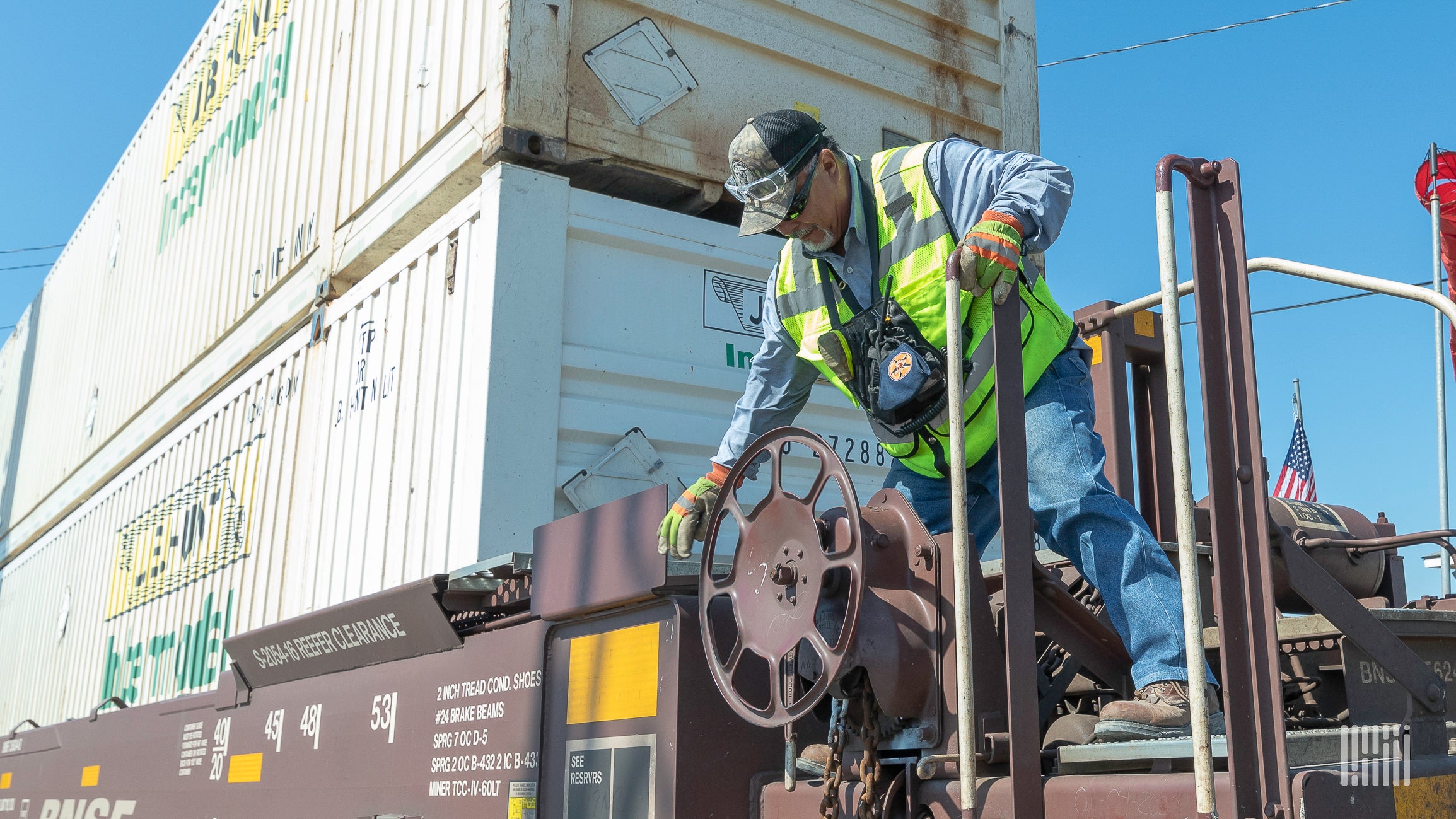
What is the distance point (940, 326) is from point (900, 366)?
0.10 m

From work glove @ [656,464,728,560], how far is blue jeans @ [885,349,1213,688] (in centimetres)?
54

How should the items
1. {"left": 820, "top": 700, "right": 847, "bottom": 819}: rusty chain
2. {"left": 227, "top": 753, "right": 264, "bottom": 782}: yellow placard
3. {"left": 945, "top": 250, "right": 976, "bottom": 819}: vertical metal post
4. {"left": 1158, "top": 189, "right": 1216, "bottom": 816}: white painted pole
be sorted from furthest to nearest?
{"left": 227, "top": 753, "right": 264, "bottom": 782}: yellow placard, {"left": 820, "top": 700, "right": 847, "bottom": 819}: rusty chain, {"left": 945, "top": 250, "right": 976, "bottom": 819}: vertical metal post, {"left": 1158, "top": 189, "right": 1216, "bottom": 816}: white painted pole

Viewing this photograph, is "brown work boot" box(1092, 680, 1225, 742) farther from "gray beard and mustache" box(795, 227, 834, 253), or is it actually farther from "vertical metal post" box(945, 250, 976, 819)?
"gray beard and mustache" box(795, 227, 834, 253)

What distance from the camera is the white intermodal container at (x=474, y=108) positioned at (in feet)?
13.8

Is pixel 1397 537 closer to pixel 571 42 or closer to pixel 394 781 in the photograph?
pixel 394 781

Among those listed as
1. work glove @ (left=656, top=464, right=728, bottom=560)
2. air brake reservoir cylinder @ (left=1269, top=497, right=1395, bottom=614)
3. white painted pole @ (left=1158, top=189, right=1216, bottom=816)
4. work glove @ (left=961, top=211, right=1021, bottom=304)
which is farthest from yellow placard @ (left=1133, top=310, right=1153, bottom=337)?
white painted pole @ (left=1158, top=189, right=1216, bottom=816)

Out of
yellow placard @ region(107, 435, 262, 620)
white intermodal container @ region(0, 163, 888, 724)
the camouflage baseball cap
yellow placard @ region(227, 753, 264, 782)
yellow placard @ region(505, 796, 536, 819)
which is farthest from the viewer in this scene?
yellow placard @ region(107, 435, 262, 620)

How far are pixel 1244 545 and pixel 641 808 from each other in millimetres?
1315

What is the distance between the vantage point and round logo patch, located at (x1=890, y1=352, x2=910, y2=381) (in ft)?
7.38

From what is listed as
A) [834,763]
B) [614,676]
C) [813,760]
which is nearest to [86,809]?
[614,676]

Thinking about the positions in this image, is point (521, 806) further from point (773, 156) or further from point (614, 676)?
point (773, 156)

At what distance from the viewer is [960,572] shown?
5.95 ft

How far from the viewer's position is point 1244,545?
1.58 meters

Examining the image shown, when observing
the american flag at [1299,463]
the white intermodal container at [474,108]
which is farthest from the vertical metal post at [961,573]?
the american flag at [1299,463]
